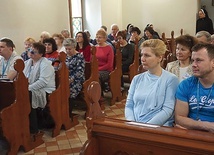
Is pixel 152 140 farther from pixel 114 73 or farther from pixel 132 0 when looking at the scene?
pixel 132 0

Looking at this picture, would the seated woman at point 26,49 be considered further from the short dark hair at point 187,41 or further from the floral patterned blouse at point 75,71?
the short dark hair at point 187,41

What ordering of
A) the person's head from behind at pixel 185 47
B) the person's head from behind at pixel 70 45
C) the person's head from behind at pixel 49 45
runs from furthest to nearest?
the person's head from behind at pixel 49 45 < the person's head from behind at pixel 70 45 < the person's head from behind at pixel 185 47

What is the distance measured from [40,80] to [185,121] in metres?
2.04

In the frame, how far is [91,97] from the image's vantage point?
154 cm

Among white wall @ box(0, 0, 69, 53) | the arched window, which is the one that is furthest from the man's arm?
the arched window

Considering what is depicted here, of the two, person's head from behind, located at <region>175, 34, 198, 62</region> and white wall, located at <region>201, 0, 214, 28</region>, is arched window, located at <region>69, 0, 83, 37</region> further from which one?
person's head from behind, located at <region>175, 34, 198, 62</region>

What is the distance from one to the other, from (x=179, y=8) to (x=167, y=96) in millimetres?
6627

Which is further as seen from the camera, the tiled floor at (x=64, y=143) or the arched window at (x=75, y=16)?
the arched window at (x=75, y=16)

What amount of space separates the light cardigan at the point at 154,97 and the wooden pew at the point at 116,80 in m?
2.53

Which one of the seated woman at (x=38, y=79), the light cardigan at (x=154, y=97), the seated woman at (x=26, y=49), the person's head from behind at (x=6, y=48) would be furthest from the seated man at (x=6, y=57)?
the light cardigan at (x=154, y=97)

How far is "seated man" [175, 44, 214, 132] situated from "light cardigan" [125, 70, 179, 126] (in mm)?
104

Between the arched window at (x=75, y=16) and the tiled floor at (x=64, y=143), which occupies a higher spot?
the arched window at (x=75, y=16)

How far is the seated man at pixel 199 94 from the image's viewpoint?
186 centimetres

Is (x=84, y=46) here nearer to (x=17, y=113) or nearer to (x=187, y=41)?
(x=17, y=113)
